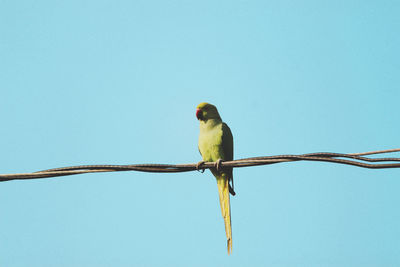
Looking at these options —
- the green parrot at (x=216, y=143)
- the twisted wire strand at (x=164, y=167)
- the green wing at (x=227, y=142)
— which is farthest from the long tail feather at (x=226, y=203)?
the twisted wire strand at (x=164, y=167)

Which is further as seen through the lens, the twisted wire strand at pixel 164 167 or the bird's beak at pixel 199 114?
the bird's beak at pixel 199 114

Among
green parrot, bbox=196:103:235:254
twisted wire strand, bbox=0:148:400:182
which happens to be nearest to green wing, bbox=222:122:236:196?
green parrot, bbox=196:103:235:254

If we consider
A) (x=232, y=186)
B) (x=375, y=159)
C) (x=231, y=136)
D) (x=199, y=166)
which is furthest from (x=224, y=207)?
(x=375, y=159)

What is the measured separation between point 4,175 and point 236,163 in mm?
1832

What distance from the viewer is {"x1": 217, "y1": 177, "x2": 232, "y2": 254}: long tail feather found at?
453 cm

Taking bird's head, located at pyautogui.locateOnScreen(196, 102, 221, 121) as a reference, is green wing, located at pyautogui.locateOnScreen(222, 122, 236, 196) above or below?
below

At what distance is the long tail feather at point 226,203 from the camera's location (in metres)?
4.53

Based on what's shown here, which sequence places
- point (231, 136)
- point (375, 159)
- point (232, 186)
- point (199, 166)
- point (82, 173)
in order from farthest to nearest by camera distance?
point (231, 136)
point (232, 186)
point (199, 166)
point (82, 173)
point (375, 159)

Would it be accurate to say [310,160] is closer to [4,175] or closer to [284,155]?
[284,155]

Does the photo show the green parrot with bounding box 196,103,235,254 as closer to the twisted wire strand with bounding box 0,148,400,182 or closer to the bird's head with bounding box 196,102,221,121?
the bird's head with bounding box 196,102,221,121

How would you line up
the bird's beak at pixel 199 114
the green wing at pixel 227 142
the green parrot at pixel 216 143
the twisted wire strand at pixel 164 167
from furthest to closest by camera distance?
the bird's beak at pixel 199 114
the green wing at pixel 227 142
the green parrot at pixel 216 143
the twisted wire strand at pixel 164 167

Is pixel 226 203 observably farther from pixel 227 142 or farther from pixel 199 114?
pixel 199 114

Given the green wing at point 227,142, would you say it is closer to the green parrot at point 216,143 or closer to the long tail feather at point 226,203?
the green parrot at point 216,143

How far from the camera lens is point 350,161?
2803mm
